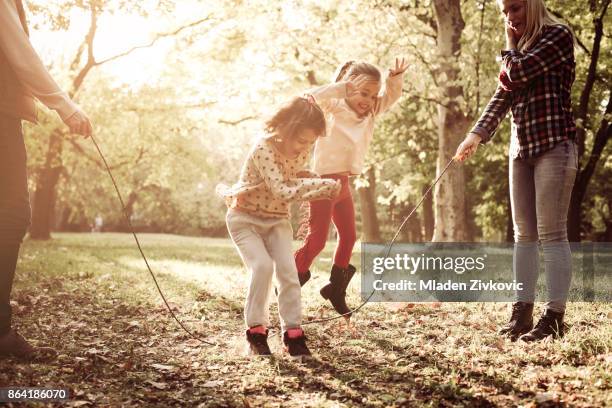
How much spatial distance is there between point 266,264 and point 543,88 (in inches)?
81.3

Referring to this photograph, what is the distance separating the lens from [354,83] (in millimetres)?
4750

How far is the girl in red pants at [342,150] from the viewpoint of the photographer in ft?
15.6

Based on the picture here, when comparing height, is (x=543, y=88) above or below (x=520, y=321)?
above

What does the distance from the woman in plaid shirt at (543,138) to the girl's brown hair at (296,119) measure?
3.23ft

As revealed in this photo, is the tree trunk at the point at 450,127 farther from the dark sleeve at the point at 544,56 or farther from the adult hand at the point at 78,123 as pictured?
the adult hand at the point at 78,123

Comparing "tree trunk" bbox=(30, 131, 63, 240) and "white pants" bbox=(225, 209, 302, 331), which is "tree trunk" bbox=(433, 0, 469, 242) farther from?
"tree trunk" bbox=(30, 131, 63, 240)

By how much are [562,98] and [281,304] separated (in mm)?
2194

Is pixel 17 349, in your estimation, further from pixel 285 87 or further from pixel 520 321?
pixel 285 87

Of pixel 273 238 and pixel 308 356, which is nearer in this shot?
pixel 308 356

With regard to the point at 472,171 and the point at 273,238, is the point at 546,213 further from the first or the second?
the point at 472,171

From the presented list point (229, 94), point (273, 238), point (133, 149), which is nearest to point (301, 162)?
point (273, 238)

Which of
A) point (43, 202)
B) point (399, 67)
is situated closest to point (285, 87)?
point (43, 202)

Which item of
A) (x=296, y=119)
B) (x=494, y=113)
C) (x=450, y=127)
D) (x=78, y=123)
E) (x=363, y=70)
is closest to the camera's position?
(x=78, y=123)

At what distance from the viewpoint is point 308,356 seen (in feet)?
12.3
